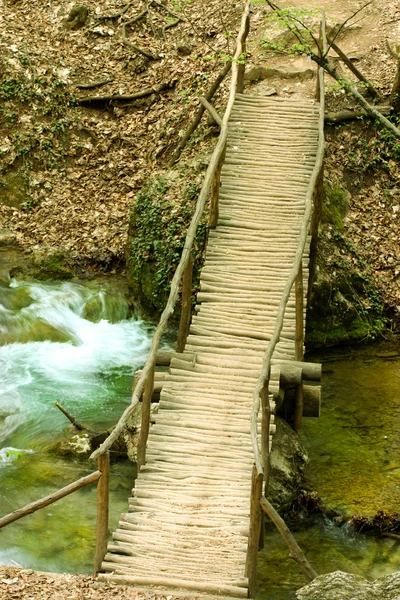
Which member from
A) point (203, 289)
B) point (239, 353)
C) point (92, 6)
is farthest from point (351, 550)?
point (92, 6)

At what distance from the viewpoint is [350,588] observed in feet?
20.2

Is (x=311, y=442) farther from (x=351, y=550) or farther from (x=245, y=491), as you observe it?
(x=245, y=491)

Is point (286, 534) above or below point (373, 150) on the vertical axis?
below

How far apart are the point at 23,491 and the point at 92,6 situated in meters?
12.4

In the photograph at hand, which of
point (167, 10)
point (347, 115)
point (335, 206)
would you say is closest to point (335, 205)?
point (335, 206)

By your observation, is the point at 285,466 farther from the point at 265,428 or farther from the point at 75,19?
the point at 75,19

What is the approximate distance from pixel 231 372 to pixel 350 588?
4.08 metres

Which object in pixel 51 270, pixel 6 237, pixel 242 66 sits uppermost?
pixel 242 66

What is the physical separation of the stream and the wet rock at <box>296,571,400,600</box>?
84.7 inches

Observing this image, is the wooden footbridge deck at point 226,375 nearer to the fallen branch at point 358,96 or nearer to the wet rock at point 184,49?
the fallen branch at point 358,96

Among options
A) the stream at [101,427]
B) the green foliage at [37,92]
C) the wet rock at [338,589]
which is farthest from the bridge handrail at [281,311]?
the green foliage at [37,92]

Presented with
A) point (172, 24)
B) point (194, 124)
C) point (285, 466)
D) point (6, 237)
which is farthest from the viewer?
point (172, 24)

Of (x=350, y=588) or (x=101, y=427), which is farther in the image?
(x=101, y=427)

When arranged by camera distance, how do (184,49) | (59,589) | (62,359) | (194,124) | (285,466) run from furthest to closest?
(184,49) < (194,124) < (62,359) < (285,466) < (59,589)
